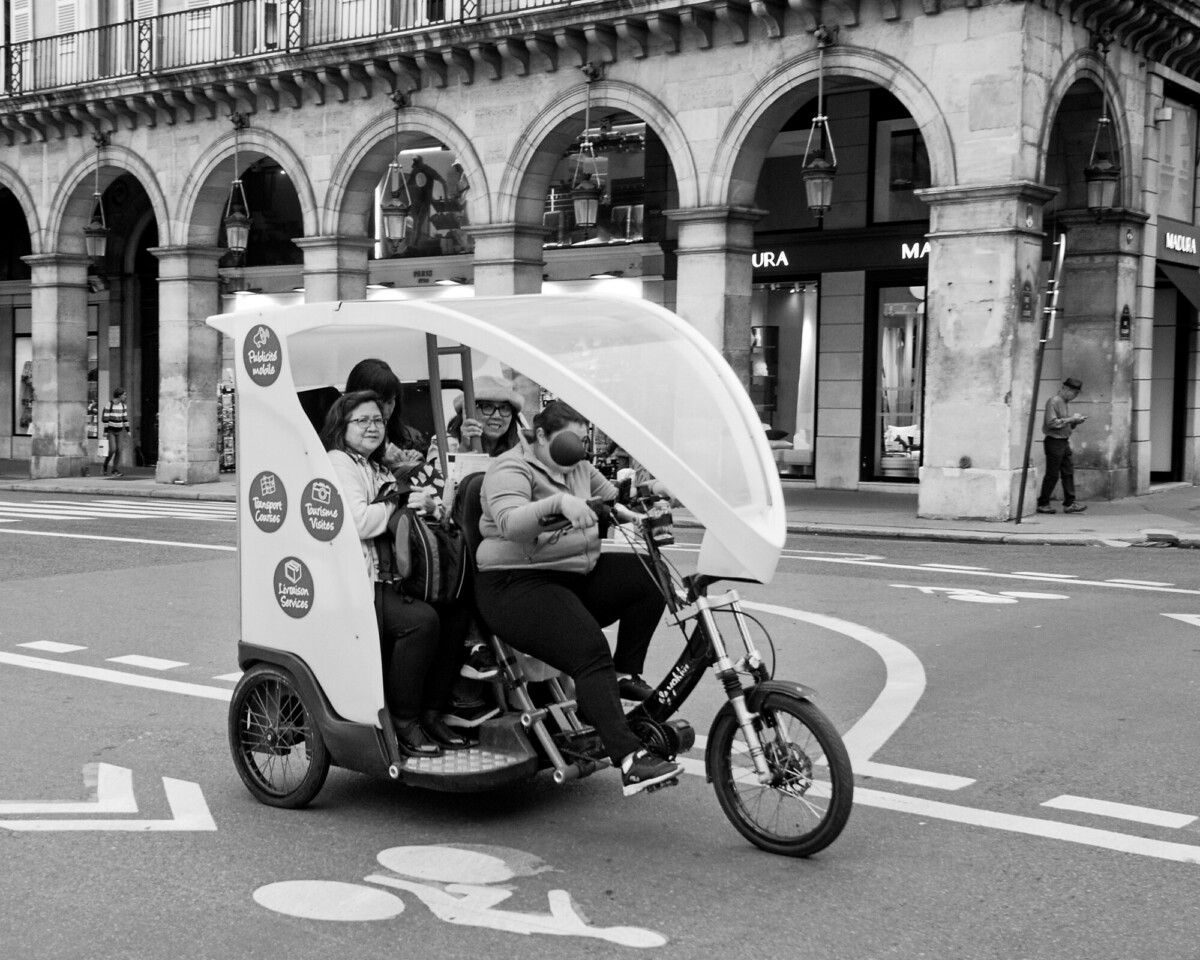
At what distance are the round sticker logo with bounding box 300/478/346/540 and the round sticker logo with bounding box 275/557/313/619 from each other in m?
0.18

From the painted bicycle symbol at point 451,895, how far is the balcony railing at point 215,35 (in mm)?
17971

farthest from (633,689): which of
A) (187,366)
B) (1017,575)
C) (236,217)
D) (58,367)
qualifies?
(58,367)

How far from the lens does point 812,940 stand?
4340 mm

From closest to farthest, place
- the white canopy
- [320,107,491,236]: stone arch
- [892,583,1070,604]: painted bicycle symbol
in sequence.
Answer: the white canopy < [892,583,1070,604]: painted bicycle symbol < [320,107,491,236]: stone arch

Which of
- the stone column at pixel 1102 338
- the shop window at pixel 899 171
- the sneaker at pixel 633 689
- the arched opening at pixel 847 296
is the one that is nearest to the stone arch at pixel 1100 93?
the stone column at pixel 1102 338

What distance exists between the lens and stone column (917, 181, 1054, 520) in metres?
18.2

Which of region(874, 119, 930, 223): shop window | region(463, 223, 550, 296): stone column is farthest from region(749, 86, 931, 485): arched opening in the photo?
region(463, 223, 550, 296): stone column

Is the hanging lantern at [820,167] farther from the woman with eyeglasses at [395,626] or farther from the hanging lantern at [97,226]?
the woman with eyeglasses at [395,626]

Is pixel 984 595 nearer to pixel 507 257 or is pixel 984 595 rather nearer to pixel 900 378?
pixel 900 378

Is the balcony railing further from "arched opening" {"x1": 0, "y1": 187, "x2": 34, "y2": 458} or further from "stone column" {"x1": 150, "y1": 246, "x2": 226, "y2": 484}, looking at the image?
"arched opening" {"x1": 0, "y1": 187, "x2": 34, "y2": 458}

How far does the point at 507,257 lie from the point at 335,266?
11.7 ft

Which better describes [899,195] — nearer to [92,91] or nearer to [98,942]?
[92,91]

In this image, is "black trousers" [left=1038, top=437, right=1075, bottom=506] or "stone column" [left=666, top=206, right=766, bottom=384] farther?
"stone column" [left=666, top=206, right=766, bottom=384]

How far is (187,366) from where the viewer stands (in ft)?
88.5
